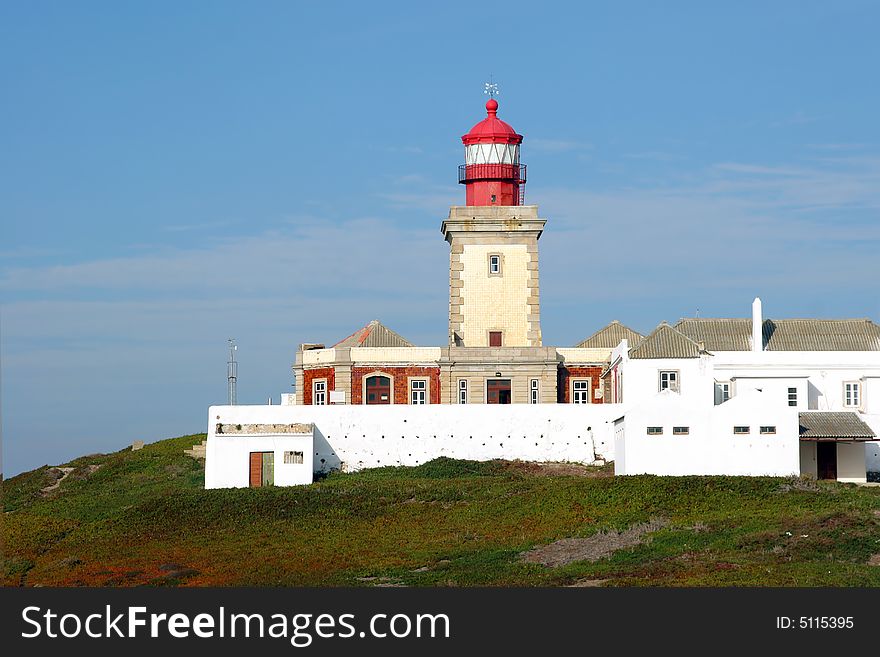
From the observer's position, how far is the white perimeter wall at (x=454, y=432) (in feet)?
180

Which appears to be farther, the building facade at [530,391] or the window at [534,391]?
the window at [534,391]

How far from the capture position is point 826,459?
51812mm

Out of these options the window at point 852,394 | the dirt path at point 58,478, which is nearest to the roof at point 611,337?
the window at point 852,394

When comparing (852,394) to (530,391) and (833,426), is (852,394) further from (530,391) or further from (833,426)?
(530,391)

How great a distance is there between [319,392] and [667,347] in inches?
498

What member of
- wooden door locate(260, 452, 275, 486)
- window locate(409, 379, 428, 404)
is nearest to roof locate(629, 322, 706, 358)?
window locate(409, 379, 428, 404)

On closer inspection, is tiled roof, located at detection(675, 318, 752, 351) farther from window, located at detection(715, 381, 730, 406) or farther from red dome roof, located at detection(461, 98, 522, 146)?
red dome roof, located at detection(461, 98, 522, 146)

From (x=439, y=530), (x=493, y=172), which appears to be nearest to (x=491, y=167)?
(x=493, y=172)

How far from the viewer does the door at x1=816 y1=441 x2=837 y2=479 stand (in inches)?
2037

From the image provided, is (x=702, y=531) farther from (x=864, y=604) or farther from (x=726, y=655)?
(x=726, y=655)

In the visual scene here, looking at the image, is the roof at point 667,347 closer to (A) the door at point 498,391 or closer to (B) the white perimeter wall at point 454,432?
(B) the white perimeter wall at point 454,432

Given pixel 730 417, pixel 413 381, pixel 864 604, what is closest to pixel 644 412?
pixel 730 417

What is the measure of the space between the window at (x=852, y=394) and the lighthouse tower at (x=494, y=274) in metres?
11.3

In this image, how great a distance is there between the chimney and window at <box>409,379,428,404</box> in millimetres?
11392
